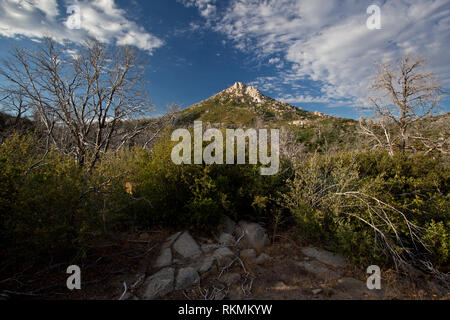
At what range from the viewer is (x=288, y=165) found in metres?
5.79

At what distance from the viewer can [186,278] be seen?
3152 millimetres

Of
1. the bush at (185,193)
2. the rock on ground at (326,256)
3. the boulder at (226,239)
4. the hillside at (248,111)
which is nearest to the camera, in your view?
the rock on ground at (326,256)

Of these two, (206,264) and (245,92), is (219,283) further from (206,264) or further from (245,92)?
(245,92)

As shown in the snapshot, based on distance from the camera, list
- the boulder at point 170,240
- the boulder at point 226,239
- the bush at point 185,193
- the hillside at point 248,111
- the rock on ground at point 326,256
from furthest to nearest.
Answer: the hillside at point 248,111 < the bush at point 185,193 < the boulder at point 226,239 < the boulder at point 170,240 < the rock on ground at point 326,256

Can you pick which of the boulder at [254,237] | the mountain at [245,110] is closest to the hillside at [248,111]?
the mountain at [245,110]

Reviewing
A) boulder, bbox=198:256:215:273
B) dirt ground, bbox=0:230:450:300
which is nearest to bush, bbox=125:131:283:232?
boulder, bbox=198:256:215:273

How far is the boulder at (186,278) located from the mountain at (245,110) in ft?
125

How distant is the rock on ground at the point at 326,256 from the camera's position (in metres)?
3.72

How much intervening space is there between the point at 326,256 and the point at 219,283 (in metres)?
2.19

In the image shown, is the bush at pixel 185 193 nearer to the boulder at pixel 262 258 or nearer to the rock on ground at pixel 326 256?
the boulder at pixel 262 258

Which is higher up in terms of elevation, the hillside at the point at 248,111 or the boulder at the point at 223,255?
the hillside at the point at 248,111

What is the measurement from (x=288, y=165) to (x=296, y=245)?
2257 mm
